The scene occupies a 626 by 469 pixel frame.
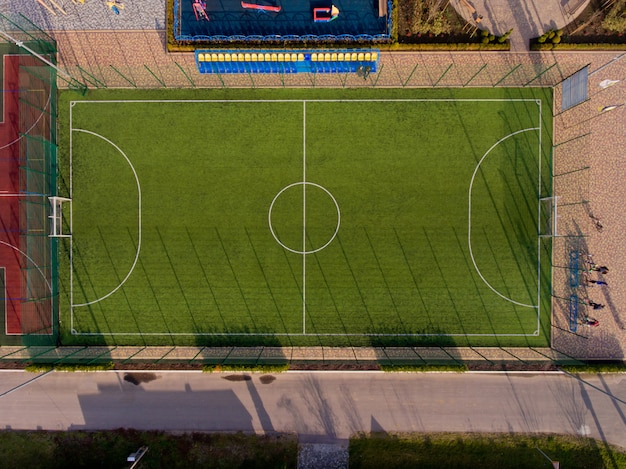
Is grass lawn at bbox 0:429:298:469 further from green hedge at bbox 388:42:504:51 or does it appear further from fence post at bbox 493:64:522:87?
fence post at bbox 493:64:522:87

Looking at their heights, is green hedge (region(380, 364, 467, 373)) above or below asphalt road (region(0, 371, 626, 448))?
above

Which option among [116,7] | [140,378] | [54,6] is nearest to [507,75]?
[116,7]

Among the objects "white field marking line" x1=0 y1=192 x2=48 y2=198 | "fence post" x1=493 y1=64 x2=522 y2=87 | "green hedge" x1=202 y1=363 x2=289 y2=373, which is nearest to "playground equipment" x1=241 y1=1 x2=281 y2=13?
"fence post" x1=493 y1=64 x2=522 y2=87

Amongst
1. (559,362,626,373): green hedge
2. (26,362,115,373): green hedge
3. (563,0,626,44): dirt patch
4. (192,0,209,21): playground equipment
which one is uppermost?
(192,0,209,21): playground equipment

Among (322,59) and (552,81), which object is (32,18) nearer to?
(322,59)

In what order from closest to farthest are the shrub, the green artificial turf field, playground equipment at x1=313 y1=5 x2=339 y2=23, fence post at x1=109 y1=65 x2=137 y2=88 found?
playground equipment at x1=313 y1=5 x2=339 y2=23 < the shrub < the green artificial turf field < fence post at x1=109 y1=65 x2=137 y2=88
